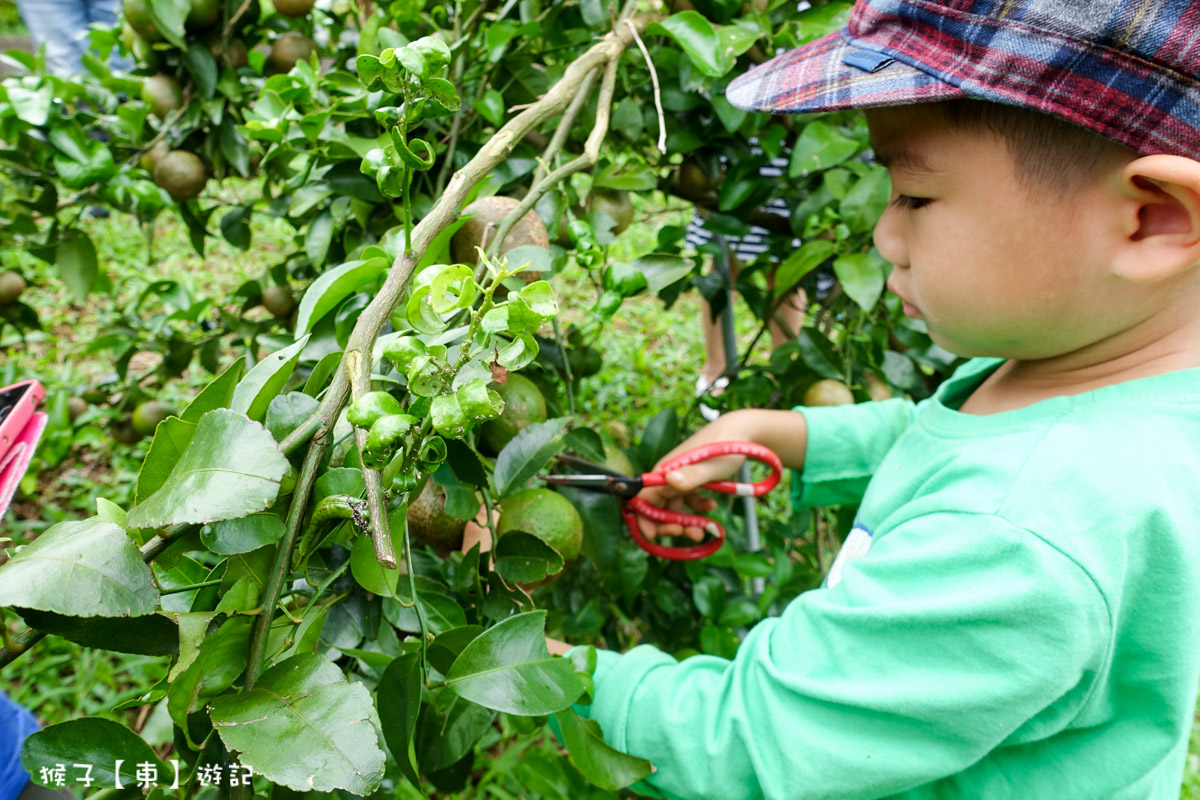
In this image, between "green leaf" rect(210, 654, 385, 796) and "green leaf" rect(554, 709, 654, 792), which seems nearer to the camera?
"green leaf" rect(210, 654, 385, 796)

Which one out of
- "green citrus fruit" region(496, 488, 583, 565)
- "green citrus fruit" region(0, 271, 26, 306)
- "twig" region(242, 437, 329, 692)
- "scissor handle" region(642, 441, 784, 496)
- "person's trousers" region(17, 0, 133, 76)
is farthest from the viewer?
"person's trousers" region(17, 0, 133, 76)

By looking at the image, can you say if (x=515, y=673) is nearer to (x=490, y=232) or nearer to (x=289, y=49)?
(x=490, y=232)

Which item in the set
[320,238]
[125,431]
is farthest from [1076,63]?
[125,431]

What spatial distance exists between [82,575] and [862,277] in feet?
3.04

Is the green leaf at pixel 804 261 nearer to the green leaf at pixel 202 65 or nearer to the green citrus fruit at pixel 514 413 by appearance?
the green citrus fruit at pixel 514 413

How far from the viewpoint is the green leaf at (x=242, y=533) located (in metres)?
0.49

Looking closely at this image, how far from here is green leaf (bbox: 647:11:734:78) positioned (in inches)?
37.8

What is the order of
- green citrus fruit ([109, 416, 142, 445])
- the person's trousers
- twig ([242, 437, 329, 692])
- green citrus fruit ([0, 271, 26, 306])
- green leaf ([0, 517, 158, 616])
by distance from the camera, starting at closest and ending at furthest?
green leaf ([0, 517, 158, 616]) → twig ([242, 437, 329, 692]) → green citrus fruit ([0, 271, 26, 306]) → green citrus fruit ([109, 416, 142, 445]) → the person's trousers

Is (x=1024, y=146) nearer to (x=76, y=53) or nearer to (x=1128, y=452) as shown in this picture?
(x=1128, y=452)

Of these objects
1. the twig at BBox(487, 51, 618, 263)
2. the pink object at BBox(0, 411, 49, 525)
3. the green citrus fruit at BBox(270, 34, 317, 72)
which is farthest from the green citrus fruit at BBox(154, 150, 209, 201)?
the twig at BBox(487, 51, 618, 263)

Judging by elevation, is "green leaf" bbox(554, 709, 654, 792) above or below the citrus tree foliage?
below

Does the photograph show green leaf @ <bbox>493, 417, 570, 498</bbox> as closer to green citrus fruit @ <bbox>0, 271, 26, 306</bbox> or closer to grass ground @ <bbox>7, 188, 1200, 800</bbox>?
grass ground @ <bbox>7, 188, 1200, 800</bbox>

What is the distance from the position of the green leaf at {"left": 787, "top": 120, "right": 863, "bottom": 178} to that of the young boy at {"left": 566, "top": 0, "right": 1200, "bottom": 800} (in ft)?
0.89

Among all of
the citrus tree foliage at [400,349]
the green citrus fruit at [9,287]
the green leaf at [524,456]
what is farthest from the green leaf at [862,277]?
the green citrus fruit at [9,287]
